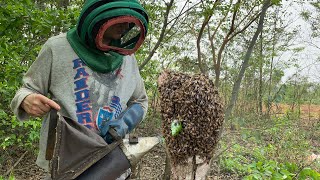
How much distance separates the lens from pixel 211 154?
1.27m

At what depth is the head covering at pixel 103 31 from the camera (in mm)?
1463

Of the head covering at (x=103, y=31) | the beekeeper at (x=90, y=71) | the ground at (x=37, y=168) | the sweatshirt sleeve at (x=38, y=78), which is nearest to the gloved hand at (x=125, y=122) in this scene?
the beekeeper at (x=90, y=71)

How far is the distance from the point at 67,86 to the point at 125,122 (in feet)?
1.05

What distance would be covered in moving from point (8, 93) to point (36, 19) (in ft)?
3.59

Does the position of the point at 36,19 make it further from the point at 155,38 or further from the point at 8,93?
the point at 155,38

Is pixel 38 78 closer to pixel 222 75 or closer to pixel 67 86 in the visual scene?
pixel 67 86

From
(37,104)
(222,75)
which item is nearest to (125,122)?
(37,104)

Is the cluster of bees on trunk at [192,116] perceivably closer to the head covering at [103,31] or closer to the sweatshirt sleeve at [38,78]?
the head covering at [103,31]

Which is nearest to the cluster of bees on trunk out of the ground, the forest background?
the forest background

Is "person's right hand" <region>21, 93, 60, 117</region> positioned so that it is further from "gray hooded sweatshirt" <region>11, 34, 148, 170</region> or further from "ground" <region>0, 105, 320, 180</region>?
"ground" <region>0, 105, 320, 180</region>

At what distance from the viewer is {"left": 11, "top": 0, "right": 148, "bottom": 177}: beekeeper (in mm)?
1477

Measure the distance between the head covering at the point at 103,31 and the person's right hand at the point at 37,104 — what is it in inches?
12.6

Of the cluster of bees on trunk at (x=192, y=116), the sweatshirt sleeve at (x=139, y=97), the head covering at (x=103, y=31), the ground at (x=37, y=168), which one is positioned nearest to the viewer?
the cluster of bees on trunk at (x=192, y=116)

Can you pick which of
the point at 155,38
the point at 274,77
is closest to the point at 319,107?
the point at 274,77
